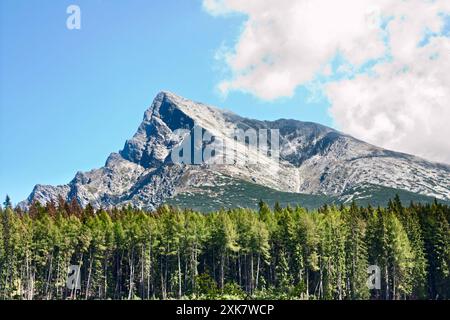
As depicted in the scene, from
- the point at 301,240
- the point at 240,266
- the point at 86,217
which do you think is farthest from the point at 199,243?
the point at 86,217

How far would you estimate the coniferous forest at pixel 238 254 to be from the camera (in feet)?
361

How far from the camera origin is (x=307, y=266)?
11300 cm

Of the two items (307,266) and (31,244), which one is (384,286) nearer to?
(307,266)

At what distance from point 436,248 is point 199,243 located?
47.9 m

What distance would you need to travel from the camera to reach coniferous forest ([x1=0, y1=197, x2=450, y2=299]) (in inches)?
4328

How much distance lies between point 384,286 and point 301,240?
19.1m

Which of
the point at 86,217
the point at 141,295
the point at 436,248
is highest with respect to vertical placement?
the point at 86,217

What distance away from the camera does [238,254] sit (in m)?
118
